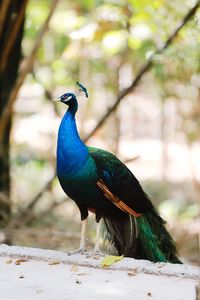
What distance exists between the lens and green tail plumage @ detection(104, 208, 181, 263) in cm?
423

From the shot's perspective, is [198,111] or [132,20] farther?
[198,111]

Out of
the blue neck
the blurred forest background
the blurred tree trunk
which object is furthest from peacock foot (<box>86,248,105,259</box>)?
the blurred tree trunk

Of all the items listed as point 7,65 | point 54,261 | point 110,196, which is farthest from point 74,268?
point 7,65

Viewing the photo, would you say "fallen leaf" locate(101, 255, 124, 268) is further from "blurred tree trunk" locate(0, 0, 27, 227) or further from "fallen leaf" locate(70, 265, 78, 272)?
"blurred tree trunk" locate(0, 0, 27, 227)

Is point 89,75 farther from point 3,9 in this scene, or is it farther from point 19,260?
point 19,260

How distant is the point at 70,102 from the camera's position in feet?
12.9

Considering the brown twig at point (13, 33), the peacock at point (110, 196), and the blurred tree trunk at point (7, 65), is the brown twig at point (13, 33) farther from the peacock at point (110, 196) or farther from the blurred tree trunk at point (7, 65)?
the peacock at point (110, 196)

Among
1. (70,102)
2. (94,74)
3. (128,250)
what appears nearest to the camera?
(70,102)

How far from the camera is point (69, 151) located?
3.86m

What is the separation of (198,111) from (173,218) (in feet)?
6.58

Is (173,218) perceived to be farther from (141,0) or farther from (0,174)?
(141,0)

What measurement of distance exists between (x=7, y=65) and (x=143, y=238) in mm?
3235

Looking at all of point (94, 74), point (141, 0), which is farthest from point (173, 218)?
point (141, 0)

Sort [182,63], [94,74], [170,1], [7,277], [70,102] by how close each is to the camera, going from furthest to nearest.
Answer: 1. [94,74]
2. [170,1]
3. [182,63]
4. [70,102]
5. [7,277]
